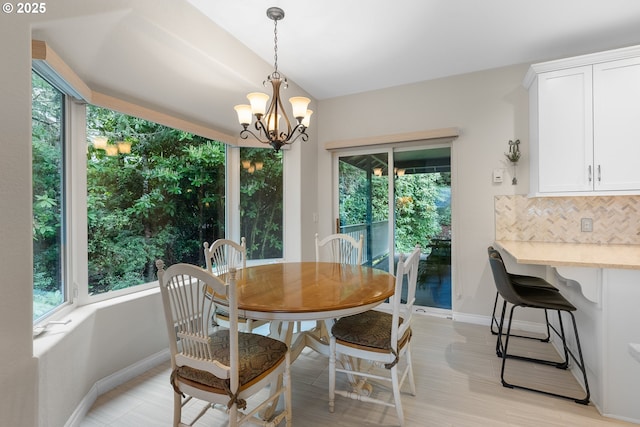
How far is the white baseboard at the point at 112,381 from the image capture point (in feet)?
5.49

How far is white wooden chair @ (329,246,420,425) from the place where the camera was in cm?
163

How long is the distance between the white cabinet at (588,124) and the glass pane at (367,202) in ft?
5.32

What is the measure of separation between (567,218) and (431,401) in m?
2.24

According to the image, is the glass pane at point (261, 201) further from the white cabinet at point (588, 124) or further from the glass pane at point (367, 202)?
the white cabinet at point (588, 124)

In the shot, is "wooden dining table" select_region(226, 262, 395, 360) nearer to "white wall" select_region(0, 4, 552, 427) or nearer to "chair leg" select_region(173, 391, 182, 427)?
"chair leg" select_region(173, 391, 182, 427)

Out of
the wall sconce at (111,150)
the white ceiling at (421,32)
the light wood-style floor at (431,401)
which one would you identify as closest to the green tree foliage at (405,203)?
the white ceiling at (421,32)

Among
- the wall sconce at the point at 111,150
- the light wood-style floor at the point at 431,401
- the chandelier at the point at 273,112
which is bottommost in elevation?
the light wood-style floor at the point at 431,401

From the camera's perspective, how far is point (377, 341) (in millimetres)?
1677

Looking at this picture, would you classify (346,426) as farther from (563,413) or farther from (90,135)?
(90,135)

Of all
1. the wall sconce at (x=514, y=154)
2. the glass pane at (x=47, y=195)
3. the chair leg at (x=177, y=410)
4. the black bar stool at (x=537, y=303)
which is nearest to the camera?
the chair leg at (x=177, y=410)

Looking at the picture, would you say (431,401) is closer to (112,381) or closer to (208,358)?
(208,358)

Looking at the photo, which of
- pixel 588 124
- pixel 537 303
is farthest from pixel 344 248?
pixel 588 124

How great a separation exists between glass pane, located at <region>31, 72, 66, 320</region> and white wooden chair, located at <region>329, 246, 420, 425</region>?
1.72 m

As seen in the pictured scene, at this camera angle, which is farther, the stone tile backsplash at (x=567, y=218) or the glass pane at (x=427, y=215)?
the glass pane at (x=427, y=215)
